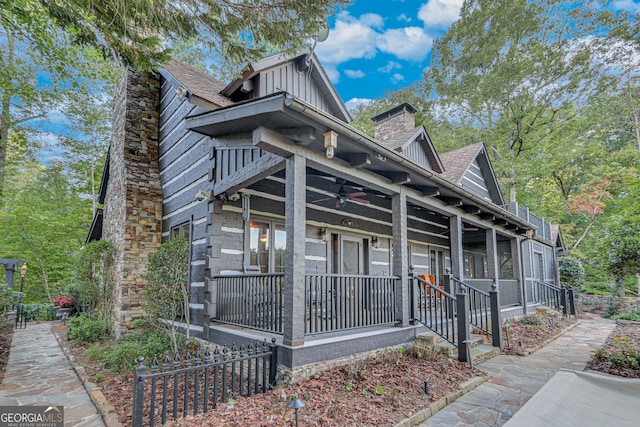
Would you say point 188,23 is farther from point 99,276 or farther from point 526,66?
point 526,66

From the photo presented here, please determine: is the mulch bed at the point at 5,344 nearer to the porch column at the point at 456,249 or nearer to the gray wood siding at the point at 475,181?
the porch column at the point at 456,249

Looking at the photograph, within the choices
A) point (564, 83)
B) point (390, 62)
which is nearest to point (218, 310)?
point (564, 83)

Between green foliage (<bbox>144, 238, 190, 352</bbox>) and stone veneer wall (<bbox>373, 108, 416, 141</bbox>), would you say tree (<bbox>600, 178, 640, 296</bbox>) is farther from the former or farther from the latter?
green foliage (<bbox>144, 238, 190, 352</bbox>)

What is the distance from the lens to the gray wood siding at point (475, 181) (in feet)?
42.9

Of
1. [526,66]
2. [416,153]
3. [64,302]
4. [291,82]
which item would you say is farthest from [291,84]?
[526,66]

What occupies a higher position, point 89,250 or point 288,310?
point 89,250

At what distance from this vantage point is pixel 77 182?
19.4m

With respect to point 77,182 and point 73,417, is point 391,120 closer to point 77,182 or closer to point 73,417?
point 73,417

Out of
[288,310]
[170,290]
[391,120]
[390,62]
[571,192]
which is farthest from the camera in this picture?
[390,62]

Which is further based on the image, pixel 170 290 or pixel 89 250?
pixel 89 250

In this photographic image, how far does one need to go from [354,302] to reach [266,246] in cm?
263

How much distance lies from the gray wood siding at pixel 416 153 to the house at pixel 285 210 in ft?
0.24

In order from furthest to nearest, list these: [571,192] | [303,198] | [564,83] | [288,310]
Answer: [571,192], [564,83], [303,198], [288,310]

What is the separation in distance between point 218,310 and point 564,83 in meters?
20.6
